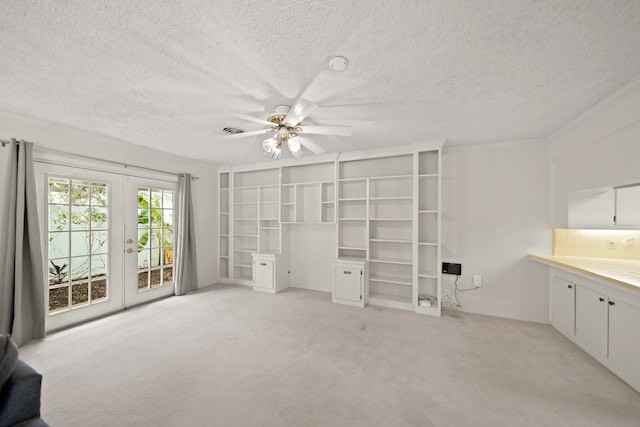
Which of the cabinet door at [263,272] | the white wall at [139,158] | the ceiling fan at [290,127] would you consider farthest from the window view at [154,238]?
the ceiling fan at [290,127]

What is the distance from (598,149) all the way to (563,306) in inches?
69.3

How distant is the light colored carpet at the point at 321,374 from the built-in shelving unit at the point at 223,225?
1.93 meters

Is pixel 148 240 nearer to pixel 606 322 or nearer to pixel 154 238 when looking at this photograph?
pixel 154 238

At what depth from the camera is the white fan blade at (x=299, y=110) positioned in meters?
1.77

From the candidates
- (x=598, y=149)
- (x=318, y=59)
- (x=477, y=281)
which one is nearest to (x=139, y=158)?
(x=318, y=59)

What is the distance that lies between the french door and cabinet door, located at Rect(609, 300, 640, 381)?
556 centimetres

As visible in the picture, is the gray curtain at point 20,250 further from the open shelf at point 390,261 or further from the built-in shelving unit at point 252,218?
the open shelf at point 390,261

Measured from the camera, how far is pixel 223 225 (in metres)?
5.15

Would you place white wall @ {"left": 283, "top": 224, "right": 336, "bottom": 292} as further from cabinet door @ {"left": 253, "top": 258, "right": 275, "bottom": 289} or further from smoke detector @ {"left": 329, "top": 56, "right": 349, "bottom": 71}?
smoke detector @ {"left": 329, "top": 56, "right": 349, "bottom": 71}

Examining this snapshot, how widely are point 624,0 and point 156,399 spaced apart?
11.9 ft

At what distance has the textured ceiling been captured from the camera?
48.2 inches

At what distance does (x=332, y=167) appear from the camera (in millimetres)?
4273

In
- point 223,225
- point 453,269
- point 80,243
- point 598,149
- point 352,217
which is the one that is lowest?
point 453,269

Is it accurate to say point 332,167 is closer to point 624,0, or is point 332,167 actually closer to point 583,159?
point 583,159
